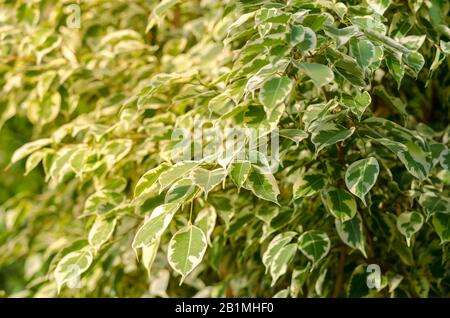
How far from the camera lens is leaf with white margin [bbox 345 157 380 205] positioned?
1.03m

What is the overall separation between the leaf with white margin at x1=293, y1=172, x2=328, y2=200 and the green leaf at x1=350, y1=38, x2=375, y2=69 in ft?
0.85

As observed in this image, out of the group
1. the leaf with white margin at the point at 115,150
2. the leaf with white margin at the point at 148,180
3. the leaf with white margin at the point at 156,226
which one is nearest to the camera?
the leaf with white margin at the point at 156,226

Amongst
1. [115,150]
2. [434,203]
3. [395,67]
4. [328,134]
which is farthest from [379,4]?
[115,150]

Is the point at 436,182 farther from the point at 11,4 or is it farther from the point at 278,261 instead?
the point at 11,4

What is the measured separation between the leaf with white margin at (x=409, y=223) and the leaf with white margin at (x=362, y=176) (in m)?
0.19

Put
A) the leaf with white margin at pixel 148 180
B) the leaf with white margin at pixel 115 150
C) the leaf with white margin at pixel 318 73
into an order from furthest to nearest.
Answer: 1. the leaf with white margin at pixel 115 150
2. the leaf with white margin at pixel 148 180
3. the leaf with white margin at pixel 318 73

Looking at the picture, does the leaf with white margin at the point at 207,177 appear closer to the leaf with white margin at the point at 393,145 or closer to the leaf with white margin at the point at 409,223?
the leaf with white margin at the point at 393,145

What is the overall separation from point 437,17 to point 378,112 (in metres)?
0.37

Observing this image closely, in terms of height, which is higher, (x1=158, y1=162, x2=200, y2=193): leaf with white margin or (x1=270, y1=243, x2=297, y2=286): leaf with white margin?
(x1=158, y1=162, x2=200, y2=193): leaf with white margin

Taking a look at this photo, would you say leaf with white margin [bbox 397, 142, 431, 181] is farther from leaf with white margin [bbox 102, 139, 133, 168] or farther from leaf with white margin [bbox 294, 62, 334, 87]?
leaf with white margin [bbox 102, 139, 133, 168]

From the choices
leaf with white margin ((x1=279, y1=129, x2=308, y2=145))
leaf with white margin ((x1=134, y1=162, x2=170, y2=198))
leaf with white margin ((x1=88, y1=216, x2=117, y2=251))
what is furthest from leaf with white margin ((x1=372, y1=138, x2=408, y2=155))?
leaf with white margin ((x1=88, y1=216, x2=117, y2=251))

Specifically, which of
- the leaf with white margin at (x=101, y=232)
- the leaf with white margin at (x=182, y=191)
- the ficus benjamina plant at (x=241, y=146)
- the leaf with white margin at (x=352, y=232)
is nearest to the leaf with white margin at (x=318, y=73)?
the ficus benjamina plant at (x=241, y=146)

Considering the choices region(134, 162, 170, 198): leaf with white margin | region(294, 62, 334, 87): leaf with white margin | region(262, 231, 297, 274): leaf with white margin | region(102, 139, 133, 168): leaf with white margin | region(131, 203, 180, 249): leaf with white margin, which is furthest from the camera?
region(102, 139, 133, 168): leaf with white margin

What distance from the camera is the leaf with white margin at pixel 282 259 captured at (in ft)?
3.78
